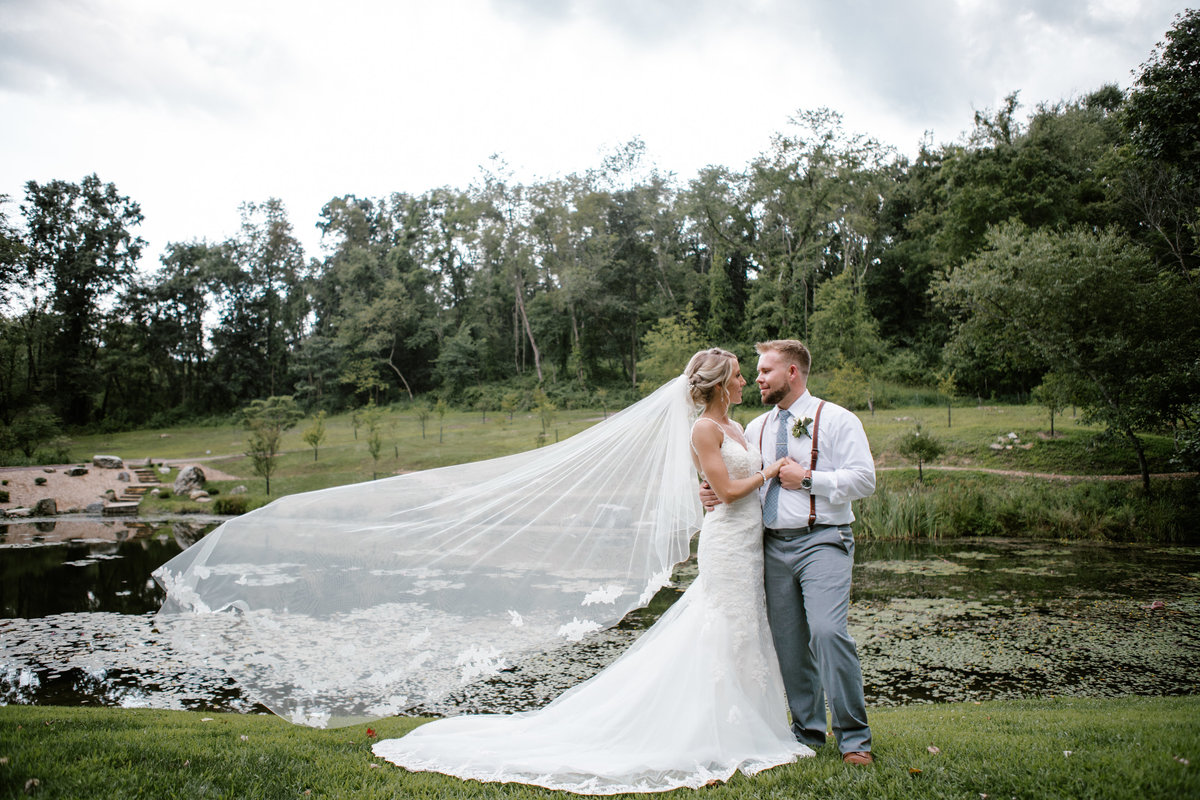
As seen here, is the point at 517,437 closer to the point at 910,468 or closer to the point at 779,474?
the point at 910,468

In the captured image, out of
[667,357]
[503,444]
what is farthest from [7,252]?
[667,357]

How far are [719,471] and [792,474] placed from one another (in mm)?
447

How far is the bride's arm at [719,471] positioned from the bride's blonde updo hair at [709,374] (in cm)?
26

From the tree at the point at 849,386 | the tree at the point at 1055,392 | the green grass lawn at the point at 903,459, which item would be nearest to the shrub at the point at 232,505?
the green grass lawn at the point at 903,459

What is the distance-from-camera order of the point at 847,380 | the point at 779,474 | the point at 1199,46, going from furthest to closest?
1. the point at 847,380
2. the point at 1199,46
3. the point at 779,474

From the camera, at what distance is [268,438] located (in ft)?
77.5

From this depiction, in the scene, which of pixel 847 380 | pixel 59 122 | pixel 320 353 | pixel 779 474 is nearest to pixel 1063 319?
pixel 847 380

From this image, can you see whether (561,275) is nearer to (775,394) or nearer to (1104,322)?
(1104,322)

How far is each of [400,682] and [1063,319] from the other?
1922 cm

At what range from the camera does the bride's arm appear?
415 centimetres

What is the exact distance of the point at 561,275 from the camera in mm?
47500

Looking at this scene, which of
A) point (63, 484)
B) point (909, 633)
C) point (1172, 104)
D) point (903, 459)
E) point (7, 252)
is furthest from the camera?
point (7, 252)

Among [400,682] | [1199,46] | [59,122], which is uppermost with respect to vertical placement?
[1199,46]

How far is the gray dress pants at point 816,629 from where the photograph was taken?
3715 mm
